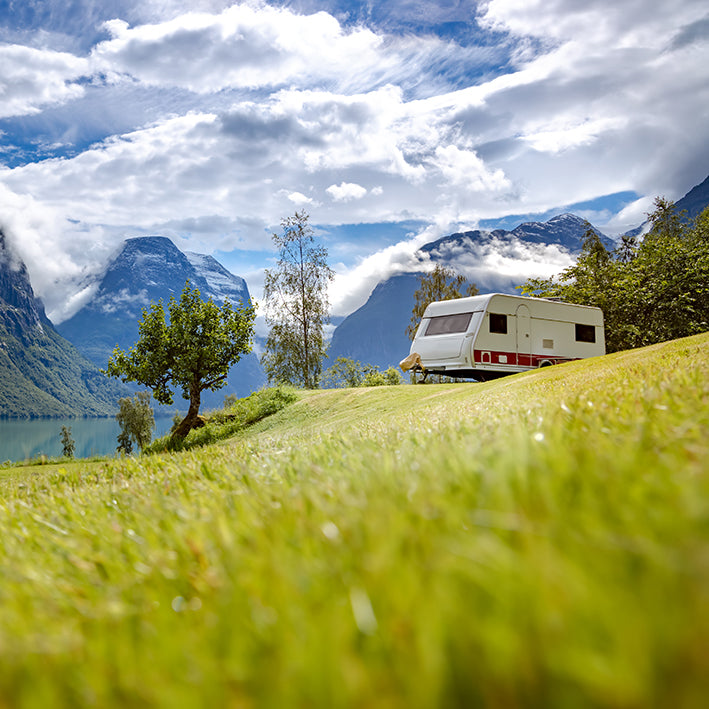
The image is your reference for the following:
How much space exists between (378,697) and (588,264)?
32.7 meters

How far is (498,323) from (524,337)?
1442mm

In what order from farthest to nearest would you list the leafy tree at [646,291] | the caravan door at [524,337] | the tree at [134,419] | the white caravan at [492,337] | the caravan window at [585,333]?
the tree at [134,419]
the leafy tree at [646,291]
the caravan window at [585,333]
the caravan door at [524,337]
the white caravan at [492,337]

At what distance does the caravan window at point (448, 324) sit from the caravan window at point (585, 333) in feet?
19.2

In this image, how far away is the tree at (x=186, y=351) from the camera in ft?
75.7

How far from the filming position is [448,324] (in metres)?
20.4

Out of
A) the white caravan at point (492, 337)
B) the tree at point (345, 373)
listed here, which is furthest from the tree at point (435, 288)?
the white caravan at point (492, 337)

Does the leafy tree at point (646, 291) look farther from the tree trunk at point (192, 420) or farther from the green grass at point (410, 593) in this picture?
the green grass at point (410, 593)

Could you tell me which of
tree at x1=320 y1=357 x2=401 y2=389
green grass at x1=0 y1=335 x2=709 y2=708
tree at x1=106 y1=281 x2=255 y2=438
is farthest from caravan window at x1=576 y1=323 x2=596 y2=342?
green grass at x1=0 y1=335 x2=709 y2=708

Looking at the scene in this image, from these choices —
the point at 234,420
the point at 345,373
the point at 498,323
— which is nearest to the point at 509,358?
the point at 498,323

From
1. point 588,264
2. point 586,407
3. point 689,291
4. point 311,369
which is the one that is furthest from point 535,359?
point 586,407

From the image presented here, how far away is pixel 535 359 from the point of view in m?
21.2

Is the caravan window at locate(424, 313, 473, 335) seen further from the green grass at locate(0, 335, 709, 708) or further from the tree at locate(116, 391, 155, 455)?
the tree at locate(116, 391, 155, 455)

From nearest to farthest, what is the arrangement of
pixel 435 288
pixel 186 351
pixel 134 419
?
pixel 186 351 < pixel 435 288 < pixel 134 419

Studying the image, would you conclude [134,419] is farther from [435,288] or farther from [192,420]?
[192,420]
